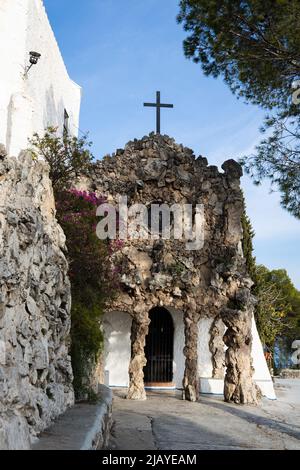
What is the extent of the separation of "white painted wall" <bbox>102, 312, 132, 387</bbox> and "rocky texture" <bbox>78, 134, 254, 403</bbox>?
2.04 meters

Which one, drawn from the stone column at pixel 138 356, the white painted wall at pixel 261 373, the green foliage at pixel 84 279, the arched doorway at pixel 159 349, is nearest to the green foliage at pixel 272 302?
the white painted wall at pixel 261 373

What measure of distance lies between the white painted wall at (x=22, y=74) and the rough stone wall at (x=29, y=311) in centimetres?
540

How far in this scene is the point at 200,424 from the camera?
1105cm

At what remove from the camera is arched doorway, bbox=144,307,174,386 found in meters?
Result: 16.9

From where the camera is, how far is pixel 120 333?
16.9 metres

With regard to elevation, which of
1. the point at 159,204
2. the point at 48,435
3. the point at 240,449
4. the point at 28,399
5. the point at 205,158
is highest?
the point at 205,158

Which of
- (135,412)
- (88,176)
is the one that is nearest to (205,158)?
(88,176)

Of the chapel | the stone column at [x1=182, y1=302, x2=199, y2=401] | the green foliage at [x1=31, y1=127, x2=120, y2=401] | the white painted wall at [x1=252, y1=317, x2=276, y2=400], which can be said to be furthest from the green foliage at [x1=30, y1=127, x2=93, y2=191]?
the white painted wall at [x1=252, y1=317, x2=276, y2=400]

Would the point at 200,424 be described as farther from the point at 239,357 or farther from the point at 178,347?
the point at 178,347

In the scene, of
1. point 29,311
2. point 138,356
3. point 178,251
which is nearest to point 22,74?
point 178,251

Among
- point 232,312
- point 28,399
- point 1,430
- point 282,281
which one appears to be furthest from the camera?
point 282,281

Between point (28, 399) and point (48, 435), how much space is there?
1.48 ft

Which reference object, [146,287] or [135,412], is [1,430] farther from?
[146,287]

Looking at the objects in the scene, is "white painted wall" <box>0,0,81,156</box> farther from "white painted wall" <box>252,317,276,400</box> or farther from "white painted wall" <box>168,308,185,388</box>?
"white painted wall" <box>252,317,276,400</box>
